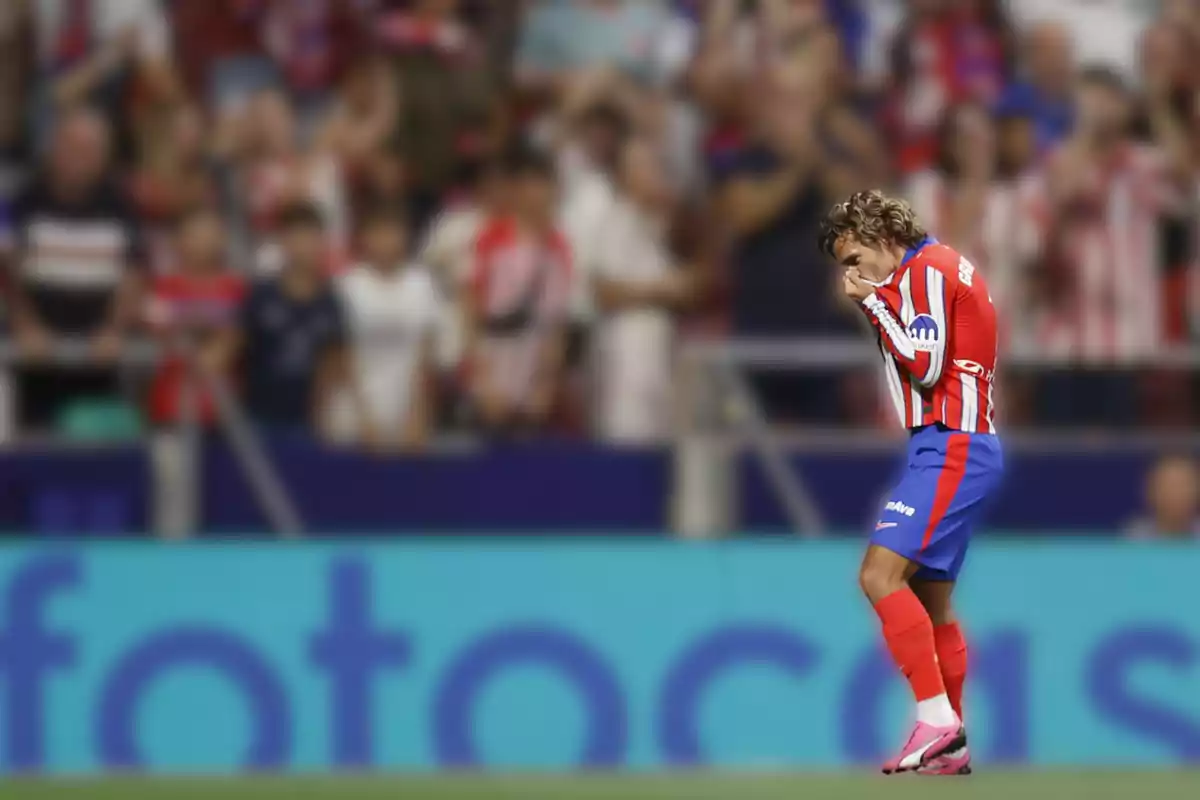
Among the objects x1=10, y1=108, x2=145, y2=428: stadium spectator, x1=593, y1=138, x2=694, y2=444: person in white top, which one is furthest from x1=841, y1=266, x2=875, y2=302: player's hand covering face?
x1=10, y1=108, x2=145, y2=428: stadium spectator

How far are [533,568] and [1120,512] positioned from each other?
3.14m

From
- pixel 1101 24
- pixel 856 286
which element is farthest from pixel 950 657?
pixel 1101 24

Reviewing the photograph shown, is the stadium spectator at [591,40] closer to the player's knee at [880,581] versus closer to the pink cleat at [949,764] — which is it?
the player's knee at [880,581]

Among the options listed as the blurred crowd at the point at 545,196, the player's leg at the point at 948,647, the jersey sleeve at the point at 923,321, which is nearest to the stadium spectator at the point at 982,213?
the blurred crowd at the point at 545,196

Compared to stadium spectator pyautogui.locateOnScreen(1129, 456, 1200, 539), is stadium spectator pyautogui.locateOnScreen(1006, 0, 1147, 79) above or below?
above

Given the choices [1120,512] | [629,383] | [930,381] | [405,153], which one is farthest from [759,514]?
[930,381]

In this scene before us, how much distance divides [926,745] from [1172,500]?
4818 mm

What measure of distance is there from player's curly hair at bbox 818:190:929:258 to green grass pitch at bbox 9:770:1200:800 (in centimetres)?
334

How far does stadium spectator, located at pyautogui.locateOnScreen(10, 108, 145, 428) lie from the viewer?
12.2 meters

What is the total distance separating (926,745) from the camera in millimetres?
8148

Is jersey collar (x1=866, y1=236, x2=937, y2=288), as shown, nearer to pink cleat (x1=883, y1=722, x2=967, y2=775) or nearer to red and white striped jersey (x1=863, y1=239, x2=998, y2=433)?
red and white striped jersey (x1=863, y1=239, x2=998, y2=433)

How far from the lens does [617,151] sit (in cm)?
1345

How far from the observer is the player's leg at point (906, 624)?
819 centimetres

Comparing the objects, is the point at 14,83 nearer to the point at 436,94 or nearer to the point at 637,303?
the point at 436,94
